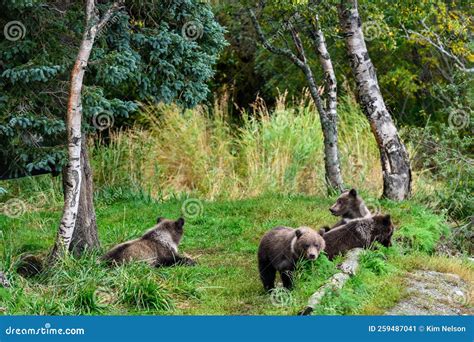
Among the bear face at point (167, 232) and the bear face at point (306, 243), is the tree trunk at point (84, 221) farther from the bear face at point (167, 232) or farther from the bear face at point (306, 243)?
the bear face at point (306, 243)

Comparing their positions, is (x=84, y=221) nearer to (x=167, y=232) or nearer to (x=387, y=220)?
(x=167, y=232)

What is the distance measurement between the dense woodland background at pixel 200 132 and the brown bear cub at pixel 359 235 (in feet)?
0.89

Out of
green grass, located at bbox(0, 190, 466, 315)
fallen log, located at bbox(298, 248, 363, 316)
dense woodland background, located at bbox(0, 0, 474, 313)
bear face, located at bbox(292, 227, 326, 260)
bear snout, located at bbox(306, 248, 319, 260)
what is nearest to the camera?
fallen log, located at bbox(298, 248, 363, 316)

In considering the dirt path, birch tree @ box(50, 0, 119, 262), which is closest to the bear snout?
the dirt path

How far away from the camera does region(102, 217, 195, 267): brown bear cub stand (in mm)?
11383

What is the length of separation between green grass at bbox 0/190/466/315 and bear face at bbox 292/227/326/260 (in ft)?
0.45

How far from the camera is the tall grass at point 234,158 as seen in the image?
1809 cm

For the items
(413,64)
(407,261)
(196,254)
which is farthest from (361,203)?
(413,64)

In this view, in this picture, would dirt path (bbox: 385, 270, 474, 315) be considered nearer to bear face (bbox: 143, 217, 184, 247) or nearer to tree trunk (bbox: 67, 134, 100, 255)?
bear face (bbox: 143, 217, 184, 247)

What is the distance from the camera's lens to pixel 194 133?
1981 centimetres

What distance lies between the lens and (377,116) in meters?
15.3

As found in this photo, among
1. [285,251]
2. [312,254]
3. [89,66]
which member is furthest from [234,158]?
[312,254]

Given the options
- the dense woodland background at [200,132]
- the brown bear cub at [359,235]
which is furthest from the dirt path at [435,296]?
the brown bear cub at [359,235]

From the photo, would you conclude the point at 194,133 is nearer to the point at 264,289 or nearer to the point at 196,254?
the point at 196,254
